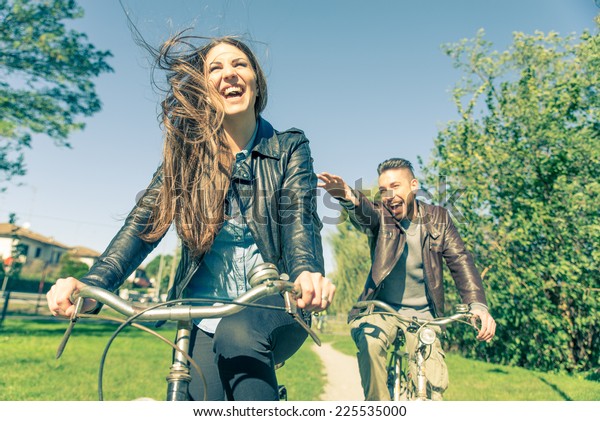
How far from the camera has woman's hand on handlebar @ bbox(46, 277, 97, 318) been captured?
1.59 meters

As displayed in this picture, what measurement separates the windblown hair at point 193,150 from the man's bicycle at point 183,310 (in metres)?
0.53

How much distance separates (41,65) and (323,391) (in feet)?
38.5

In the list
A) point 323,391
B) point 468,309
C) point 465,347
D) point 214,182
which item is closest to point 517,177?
point 465,347

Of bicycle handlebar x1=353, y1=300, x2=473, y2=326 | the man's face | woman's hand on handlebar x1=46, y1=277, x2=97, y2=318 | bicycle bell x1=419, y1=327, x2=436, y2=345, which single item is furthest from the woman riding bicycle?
the man's face

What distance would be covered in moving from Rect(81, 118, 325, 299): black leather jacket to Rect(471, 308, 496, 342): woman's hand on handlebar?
162 cm

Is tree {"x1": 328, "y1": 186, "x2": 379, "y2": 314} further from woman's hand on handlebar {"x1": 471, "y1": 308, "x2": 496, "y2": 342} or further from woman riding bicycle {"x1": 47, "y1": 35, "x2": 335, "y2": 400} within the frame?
woman riding bicycle {"x1": 47, "y1": 35, "x2": 335, "y2": 400}

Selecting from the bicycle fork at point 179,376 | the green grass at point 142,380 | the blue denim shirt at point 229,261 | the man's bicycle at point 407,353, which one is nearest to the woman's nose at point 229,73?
the blue denim shirt at point 229,261

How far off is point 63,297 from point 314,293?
0.80m

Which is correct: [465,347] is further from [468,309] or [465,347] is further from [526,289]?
[468,309]

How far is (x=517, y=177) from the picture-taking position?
1062cm

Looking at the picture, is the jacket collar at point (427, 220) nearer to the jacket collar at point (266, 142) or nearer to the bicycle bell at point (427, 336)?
the bicycle bell at point (427, 336)

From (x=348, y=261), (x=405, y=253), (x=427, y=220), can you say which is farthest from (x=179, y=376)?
(x=348, y=261)

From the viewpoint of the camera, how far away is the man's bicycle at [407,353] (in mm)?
2986

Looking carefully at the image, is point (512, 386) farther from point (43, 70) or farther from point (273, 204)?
point (43, 70)
